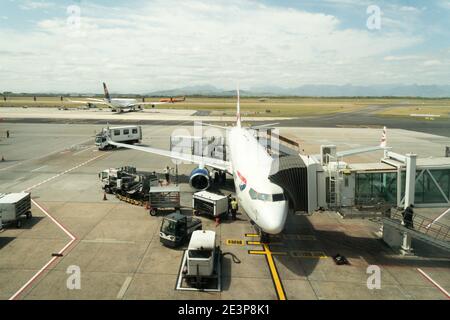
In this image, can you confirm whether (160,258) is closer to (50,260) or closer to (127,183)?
(50,260)

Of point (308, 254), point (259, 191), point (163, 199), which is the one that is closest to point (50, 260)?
point (163, 199)

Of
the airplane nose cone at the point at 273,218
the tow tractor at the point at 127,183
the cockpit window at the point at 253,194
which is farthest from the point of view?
the tow tractor at the point at 127,183

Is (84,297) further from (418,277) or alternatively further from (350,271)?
(418,277)

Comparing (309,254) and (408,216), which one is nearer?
(408,216)

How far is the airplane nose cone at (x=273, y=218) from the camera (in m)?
18.4

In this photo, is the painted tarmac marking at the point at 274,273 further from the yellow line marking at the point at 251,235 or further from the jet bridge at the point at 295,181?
the jet bridge at the point at 295,181

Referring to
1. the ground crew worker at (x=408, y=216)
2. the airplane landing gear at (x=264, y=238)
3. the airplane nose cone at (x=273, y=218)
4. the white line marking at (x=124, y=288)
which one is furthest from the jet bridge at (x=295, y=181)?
the white line marking at (x=124, y=288)

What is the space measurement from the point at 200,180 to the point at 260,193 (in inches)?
540

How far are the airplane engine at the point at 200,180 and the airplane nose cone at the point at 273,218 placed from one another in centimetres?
1395

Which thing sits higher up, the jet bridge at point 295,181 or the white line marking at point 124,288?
the jet bridge at point 295,181

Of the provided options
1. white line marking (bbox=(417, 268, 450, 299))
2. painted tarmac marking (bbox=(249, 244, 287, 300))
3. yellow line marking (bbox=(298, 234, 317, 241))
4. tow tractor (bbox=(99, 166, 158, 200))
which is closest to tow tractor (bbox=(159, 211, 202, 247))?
painted tarmac marking (bbox=(249, 244, 287, 300))

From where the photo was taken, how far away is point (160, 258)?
20359mm

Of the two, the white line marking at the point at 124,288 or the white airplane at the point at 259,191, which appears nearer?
the white line marking at the point at 124,288
